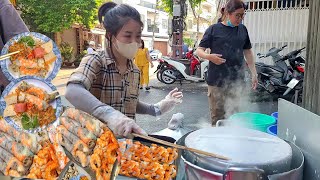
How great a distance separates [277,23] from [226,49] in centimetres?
497

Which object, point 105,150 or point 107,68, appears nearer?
point 105,150

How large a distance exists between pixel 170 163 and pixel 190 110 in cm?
518

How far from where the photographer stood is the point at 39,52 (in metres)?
1.00

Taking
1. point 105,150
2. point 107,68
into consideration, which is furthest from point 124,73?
point 105,150

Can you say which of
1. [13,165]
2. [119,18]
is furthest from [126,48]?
[13,165]

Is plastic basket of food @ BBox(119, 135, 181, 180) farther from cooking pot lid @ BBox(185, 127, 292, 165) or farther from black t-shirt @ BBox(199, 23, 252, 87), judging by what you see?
black t-shirt @ BBox(199, 23, 252, 87)

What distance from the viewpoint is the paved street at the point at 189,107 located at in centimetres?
499

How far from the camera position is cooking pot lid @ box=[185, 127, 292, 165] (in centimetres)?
88

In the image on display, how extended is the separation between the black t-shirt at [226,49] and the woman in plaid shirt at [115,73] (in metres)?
1.21

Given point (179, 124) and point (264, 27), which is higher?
point (264, 27)

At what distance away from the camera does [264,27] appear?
709 centimetres

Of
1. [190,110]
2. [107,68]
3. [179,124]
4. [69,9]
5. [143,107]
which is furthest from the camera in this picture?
[69,9]

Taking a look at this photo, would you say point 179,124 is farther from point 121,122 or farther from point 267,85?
point 267,85

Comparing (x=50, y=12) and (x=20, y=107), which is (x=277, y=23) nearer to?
(x=20, y=107)
